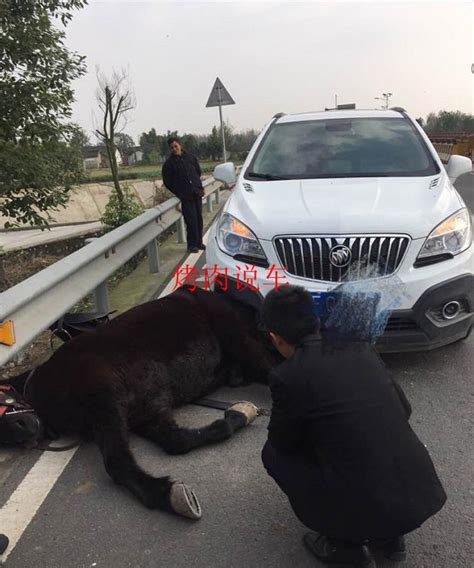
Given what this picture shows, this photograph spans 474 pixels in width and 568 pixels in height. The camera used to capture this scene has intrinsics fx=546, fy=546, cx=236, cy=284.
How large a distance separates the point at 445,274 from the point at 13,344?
2703mm

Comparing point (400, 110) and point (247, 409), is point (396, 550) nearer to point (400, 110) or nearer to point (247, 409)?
point (247, 409)

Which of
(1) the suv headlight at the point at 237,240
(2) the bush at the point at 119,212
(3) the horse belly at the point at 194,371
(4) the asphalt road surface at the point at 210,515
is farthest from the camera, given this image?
(2) the bush at the point at 119,212

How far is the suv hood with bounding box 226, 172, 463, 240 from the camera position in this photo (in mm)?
3693

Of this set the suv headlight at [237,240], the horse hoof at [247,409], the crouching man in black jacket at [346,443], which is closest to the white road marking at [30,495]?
the horse hoof at [247,409]

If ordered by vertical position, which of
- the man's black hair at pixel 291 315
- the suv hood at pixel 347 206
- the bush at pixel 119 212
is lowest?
the bush at pixel 119 212

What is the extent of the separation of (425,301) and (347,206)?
2.81ft

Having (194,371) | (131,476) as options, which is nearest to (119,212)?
(194,371)

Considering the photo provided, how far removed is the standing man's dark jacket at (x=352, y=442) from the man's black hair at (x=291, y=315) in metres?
0.06

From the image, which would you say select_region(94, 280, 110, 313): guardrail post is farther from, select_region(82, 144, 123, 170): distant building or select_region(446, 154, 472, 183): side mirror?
select_region(446, 154, 472, 183): side mirror

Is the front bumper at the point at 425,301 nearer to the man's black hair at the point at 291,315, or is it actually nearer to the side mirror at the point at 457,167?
Result: the man's black hair at the point at 291,315

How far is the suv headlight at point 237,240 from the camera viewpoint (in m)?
3.91

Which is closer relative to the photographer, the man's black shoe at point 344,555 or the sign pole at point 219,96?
the man's black shoe at point 344,555

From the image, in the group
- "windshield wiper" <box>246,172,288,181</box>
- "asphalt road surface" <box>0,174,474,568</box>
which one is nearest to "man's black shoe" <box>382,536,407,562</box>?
"asphalt road surface" <box>0,174,474,568</box>

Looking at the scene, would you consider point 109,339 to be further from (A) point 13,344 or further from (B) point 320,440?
(B) point 320,440
